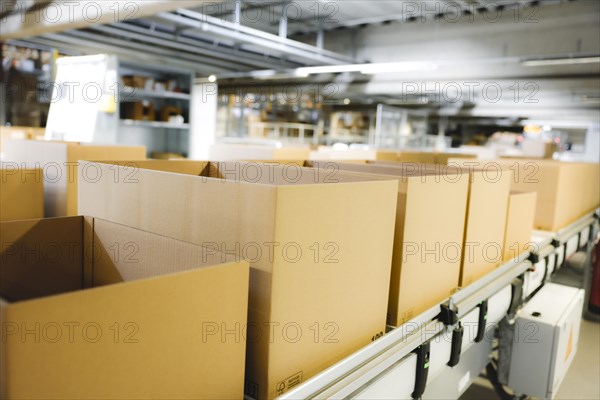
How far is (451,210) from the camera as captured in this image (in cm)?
147

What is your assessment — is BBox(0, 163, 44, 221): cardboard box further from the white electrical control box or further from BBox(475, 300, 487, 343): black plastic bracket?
the white electrical control box

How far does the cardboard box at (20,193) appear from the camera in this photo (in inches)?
68.2

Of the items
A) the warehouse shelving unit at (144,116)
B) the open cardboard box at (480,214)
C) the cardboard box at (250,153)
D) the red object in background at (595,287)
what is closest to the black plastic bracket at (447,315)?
the open cardboard box at (480,214)

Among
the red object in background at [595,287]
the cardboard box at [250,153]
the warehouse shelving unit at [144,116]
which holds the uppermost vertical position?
the warehouse shelving unit at [144,116]

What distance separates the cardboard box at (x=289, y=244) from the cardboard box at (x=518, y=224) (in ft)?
3.42

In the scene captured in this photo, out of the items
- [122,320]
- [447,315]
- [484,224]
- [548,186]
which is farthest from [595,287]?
[122,320]

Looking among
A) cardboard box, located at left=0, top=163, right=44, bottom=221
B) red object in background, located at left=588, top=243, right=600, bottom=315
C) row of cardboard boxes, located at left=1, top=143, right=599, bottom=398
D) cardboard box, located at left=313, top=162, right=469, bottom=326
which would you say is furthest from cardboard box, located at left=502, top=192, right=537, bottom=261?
red object in background, located at left=588, top=243, right=600, bottom=315

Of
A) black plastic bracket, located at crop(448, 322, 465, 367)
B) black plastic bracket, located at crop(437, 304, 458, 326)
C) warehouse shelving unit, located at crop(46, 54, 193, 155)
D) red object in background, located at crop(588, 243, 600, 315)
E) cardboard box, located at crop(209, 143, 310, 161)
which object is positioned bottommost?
red object in background, located at crop(588, 243, 600, 315)

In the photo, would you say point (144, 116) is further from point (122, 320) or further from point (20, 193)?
point (122, 320)

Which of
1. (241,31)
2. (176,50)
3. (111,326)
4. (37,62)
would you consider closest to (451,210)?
(111,326)

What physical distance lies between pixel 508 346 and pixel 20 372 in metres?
2.41

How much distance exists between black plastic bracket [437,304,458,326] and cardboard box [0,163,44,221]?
1524 mm

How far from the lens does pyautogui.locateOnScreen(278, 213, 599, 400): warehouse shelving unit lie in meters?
1.05

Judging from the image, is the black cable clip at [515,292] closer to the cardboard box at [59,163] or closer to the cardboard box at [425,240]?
the cardboard box at [425,240]
